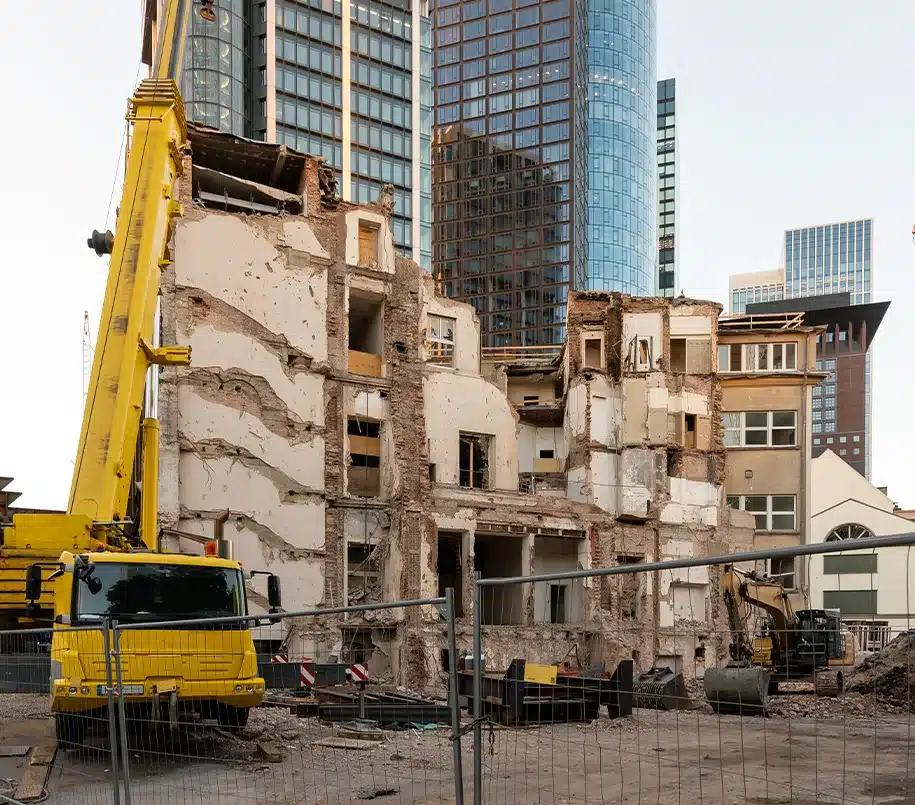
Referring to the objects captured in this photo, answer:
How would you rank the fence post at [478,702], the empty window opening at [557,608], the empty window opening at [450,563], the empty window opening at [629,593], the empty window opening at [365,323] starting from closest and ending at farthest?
1. the fence post at [478,702]
2. the empty window opening at [557,608]
3. the empty window opening at [629,593]
4. the empty window opening at [365,323]
5. the empty window opening at [450,563]

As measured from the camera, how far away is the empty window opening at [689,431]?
43.9 metres

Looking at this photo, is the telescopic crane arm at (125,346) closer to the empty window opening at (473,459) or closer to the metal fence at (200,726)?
the metal fence at (200,726)

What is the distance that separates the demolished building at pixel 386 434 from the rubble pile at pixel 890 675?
19385 millimetres

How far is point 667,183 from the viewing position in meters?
195

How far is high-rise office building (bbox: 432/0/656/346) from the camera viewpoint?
126 metres

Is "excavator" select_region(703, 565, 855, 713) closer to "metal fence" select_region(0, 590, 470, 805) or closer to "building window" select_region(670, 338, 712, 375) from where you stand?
"metal fence" select_region(0, 590, 470, 805)

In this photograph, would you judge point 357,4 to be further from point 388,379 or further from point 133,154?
point 133,154

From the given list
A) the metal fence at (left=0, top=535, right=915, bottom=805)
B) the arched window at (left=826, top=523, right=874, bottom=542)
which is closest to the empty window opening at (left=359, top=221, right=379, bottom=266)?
the metal fence at (left=0, top=535, right=915, bottom=805)

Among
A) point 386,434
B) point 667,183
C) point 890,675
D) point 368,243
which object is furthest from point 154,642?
point 667,183

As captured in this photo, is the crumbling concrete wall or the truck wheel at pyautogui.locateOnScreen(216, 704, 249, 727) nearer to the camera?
the truck wheel at pyautogui.locateOnScreen(216, 704, 249, 727)

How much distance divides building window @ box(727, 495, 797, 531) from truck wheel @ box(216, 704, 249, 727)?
38.3m

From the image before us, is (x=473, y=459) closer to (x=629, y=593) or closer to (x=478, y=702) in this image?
(x=629, y=593)

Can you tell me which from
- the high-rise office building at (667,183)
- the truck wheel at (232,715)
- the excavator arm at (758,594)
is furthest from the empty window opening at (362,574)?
the high-rise office building at (667,183)

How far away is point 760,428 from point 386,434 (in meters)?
21.0
